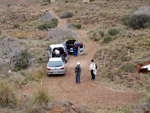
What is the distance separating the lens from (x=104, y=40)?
83.0ft

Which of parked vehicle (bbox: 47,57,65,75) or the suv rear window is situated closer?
parked vehicle (bbox: 47,57,65,75)

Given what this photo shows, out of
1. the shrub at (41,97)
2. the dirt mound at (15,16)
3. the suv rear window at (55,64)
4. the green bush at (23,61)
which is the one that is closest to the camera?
the shrub at (41,97)

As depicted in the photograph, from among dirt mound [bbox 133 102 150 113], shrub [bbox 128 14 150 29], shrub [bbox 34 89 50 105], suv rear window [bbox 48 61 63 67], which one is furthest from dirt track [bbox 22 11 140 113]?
shrub [bbox 128 14 150 29]

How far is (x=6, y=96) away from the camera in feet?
26.3

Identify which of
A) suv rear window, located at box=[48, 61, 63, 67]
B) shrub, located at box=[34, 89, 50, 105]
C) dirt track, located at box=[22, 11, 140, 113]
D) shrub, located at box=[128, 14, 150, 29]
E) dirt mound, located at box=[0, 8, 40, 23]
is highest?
dirt mound, located at box=[0, 8, 40, 23]

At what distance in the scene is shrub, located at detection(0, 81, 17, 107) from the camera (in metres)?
7.95

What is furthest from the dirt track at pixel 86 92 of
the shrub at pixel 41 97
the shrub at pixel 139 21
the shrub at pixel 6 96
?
the shrub at pixel 139 21

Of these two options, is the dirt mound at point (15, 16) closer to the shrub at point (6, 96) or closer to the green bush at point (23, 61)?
the green bush at point (23, 61)

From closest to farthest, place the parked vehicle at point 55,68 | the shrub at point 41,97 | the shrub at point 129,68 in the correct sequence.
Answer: the shrub at point 41,97 → the parked vehicle at point 55,68 → the shrub at point 129,68

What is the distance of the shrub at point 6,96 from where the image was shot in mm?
7953

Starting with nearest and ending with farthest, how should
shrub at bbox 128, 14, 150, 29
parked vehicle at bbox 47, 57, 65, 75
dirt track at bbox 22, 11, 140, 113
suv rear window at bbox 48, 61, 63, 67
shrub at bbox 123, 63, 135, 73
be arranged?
dirt track at bbox 22, 11, 140, 113 < parked vehicle at bbox 47, 57, 65, 75 < shrub at bbox 123, 63, 135, 73 < suv rear window at bbox 48, 61, 63, 67 < shrub at bbox 128, 14, 150, 29

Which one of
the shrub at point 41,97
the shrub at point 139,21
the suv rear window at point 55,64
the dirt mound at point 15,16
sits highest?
the dirt mound at point 15,16

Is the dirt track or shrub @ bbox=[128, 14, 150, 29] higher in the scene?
shrub @ bbox=[128, 14, 150, 29]

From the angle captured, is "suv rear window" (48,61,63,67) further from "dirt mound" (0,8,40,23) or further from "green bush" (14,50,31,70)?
"dirt mound" (0,8,40,23)
